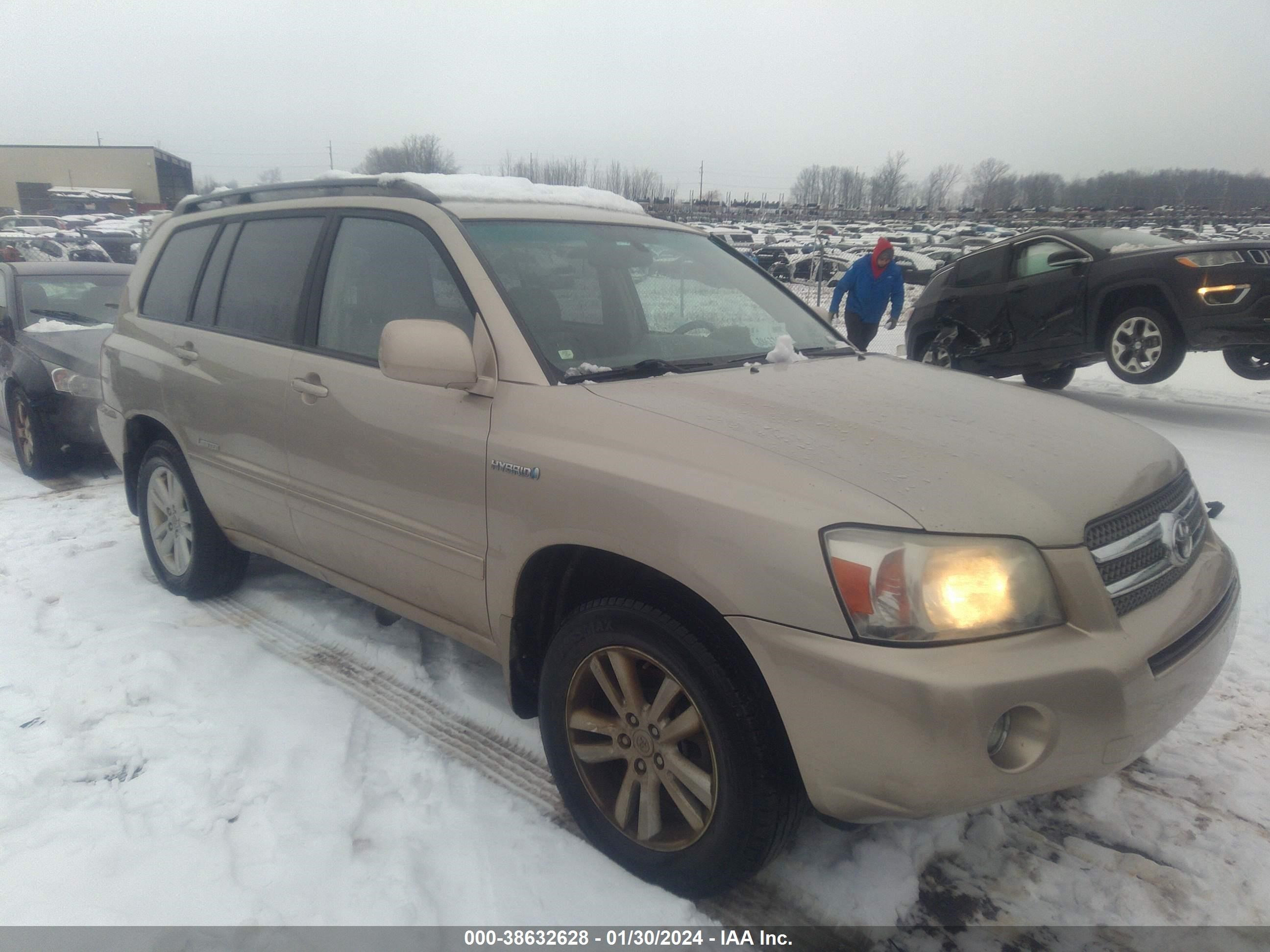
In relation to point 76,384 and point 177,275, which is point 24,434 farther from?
point 177,275

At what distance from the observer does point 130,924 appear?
208 cm

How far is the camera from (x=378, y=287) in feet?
9.91

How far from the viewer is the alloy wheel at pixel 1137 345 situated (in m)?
7.52

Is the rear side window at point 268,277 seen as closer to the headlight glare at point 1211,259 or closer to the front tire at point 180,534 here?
the front tire at point 180,534

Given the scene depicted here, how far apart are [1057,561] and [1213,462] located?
5.23 metres

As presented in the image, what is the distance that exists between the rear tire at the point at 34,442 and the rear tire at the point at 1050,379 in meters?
9.12

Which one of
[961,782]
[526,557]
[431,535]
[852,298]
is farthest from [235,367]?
[852,298]

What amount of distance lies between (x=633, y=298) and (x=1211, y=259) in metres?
6.48

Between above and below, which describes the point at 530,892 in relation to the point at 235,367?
below

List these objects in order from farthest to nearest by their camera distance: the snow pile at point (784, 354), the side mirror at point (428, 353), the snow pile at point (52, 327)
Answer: the snow pile at point (52, 327), the snow pile at point (784, 354), the side mirror at point (428, 353)

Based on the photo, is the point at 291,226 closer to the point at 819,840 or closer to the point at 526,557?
the point at 526,557

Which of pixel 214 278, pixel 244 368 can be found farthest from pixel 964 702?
pixel 214 278

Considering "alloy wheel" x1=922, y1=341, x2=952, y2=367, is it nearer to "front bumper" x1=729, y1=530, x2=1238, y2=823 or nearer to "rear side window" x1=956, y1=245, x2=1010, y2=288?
"rear side window" x1=956, y1=245, x2=1010, y2=288

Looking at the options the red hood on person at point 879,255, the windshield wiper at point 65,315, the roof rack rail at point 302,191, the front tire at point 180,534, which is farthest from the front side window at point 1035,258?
the windshield wiper at point 65,315
